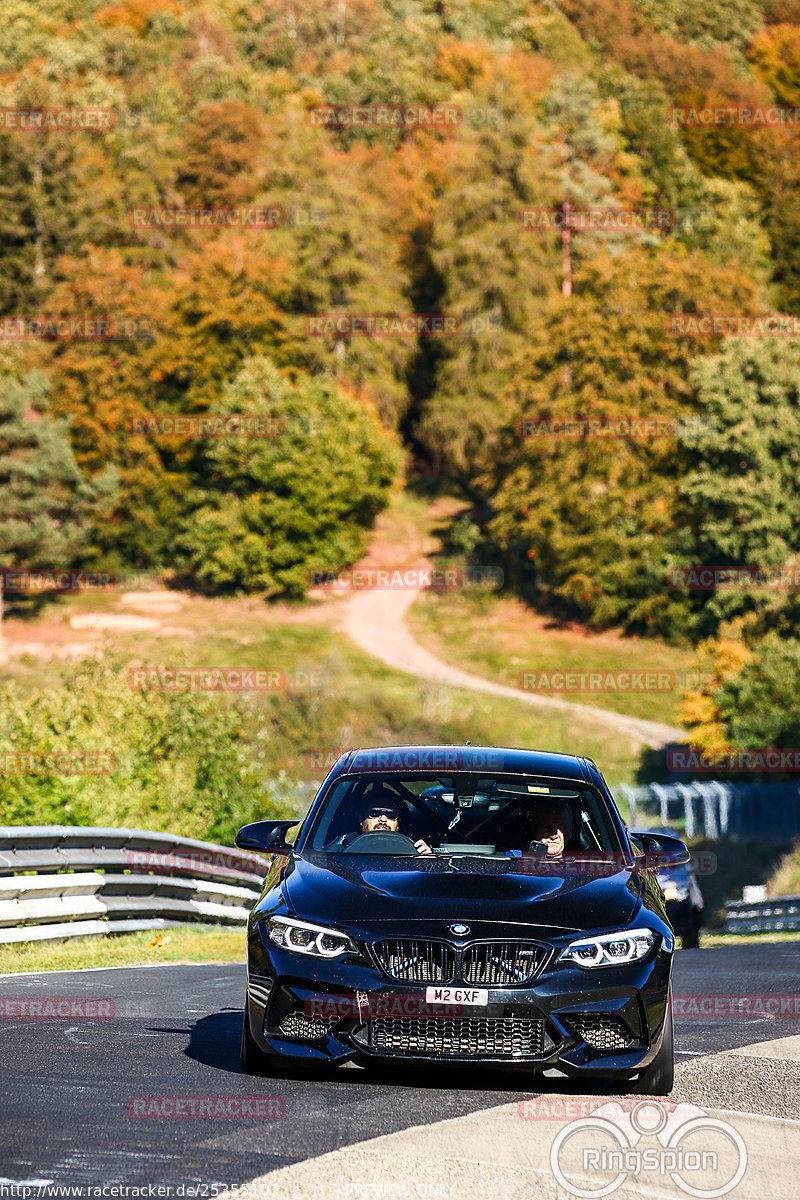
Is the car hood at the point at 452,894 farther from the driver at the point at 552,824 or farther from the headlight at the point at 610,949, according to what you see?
the driver at the point at 552,824

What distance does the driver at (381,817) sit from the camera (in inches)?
315

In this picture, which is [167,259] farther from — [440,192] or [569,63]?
[569,63]

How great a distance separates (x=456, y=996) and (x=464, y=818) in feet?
5.42

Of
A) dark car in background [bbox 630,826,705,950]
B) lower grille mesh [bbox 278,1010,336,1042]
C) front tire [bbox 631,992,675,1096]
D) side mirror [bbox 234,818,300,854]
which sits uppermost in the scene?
side mirror [bbox 234,818,300,854]

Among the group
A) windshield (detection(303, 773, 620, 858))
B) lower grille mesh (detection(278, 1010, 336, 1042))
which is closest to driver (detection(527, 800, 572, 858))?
windshield (detection(303, 773, 620, 858))

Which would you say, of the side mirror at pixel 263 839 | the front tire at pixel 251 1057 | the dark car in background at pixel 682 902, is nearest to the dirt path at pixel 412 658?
the dark car in background at pixel 682 902

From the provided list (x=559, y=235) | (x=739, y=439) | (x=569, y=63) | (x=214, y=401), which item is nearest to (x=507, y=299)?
(x=559, y=235)

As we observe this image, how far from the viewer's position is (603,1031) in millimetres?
6883

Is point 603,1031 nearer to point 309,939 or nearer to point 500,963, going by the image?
point 500,963

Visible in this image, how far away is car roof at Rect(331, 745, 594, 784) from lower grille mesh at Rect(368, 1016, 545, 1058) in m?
1.71

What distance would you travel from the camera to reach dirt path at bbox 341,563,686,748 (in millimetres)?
63188

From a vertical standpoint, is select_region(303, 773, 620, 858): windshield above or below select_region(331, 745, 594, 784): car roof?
below

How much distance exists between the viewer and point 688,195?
107938 mm

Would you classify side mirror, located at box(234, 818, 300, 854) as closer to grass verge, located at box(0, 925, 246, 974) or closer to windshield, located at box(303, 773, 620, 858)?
windshield, located at box(303, 773, 620, 858)
